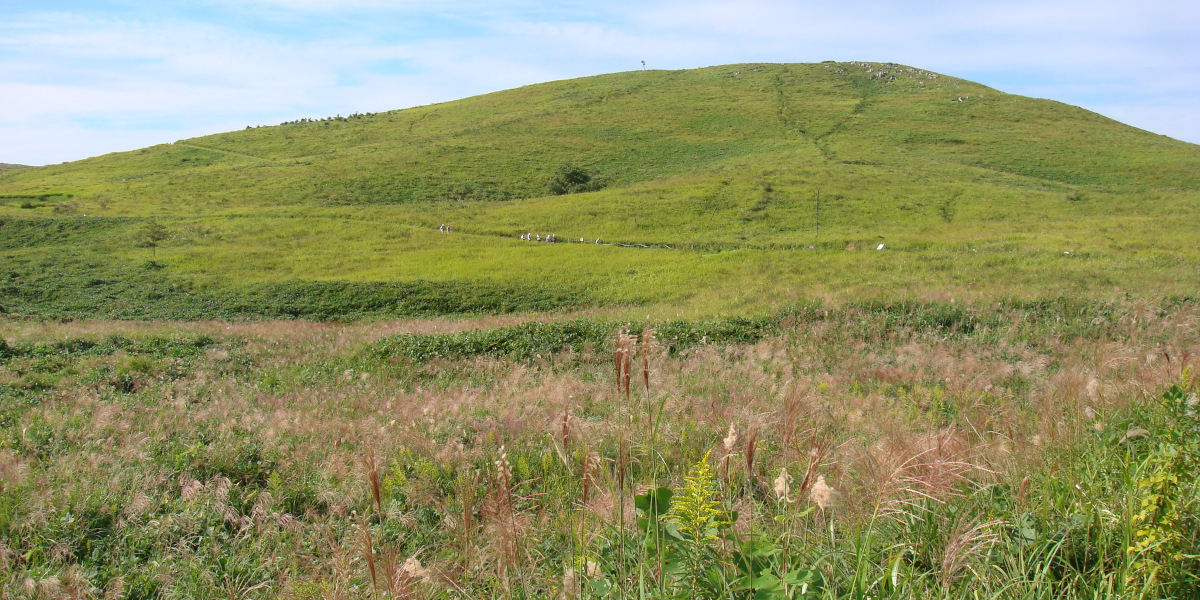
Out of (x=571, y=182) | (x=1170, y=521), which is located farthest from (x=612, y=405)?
(x=571, y=182)

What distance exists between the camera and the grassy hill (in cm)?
2819

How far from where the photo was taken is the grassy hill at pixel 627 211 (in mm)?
28188

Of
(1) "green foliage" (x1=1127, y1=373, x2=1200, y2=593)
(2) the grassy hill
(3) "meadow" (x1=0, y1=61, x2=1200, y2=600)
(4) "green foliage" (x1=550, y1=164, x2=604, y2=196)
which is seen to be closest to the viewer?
(1) "green foliage" (x1=1127, y1=373, x2=1200, y2=593)

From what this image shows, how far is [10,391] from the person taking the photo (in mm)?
10719

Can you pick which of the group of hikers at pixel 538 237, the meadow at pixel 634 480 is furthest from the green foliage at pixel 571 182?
the meadow at pixel 634 480

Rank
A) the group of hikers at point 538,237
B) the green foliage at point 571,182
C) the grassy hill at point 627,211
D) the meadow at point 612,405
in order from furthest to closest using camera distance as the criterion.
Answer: the green foliage at point 571,182
the group of hikers at point 538,237
the grassy hill at point 627,211
the meadow at point 612,405

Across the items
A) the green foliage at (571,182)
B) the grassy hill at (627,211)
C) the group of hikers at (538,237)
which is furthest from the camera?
the green foliage at (571,182)

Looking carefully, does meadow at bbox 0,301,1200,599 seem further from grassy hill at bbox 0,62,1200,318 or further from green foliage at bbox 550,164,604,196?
green foliage at bbox 550,164,604,196

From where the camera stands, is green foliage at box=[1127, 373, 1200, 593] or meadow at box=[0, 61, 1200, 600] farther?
meadow at box=[0, 61, 1200, 600]

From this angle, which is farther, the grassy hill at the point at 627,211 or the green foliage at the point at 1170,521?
the grassy hill at the point at 627,211

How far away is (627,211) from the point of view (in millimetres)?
50062

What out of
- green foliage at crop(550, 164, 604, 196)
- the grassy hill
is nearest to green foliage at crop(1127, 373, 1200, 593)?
the grassy hill

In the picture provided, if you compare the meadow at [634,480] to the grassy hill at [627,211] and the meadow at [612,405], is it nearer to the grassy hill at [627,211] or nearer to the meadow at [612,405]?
the meadow at [612,405]

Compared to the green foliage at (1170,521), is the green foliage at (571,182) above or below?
above
